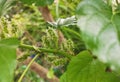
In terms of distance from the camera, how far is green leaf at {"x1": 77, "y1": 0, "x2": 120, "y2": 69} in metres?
0.60

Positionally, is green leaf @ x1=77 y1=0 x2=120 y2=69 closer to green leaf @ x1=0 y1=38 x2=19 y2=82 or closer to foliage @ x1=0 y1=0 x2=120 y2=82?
foliage @ x1=0 y1=0 x2=120 y2=82

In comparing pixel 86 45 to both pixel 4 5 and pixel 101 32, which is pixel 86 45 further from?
pixel 4 5

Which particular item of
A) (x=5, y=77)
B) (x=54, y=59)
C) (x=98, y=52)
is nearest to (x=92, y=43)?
(x=98, y=52)

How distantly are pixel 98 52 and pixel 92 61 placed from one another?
0.73ft

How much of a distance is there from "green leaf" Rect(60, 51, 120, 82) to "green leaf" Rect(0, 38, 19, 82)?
→ 140 millimetres

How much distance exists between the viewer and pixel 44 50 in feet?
2.74

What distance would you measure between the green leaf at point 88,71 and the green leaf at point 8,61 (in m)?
0.14

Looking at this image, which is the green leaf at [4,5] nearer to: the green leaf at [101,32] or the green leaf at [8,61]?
the green leaf at [8,61]

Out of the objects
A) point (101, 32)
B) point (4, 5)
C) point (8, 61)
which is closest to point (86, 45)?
point (101, 32)

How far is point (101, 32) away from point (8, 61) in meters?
0.22

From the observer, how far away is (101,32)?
62cm

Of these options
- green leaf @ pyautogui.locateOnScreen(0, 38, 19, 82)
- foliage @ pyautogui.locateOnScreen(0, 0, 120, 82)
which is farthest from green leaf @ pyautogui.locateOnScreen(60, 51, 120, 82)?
green leaf @ pyautogui.locateOnScreen(0, 38, 19, 82)

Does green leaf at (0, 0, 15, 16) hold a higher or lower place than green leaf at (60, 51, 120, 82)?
higher

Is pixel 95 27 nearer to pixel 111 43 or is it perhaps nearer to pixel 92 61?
pixel 111 43
